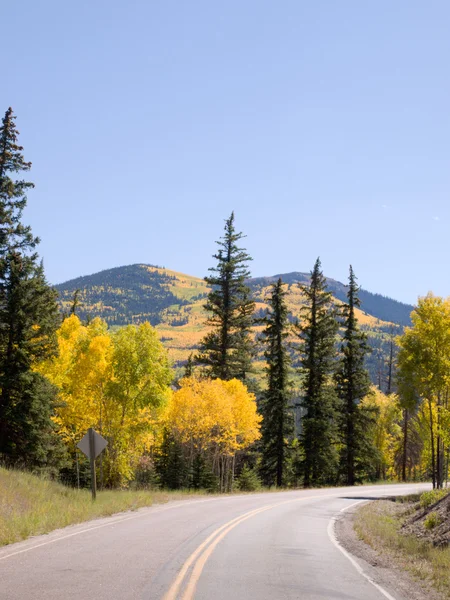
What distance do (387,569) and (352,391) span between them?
1640 inches

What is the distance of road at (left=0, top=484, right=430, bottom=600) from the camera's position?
28.1 ft

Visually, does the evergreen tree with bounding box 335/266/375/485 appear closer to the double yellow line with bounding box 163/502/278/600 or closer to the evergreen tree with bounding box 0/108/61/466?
the evergreen tree with bounding box 0/108/61/466

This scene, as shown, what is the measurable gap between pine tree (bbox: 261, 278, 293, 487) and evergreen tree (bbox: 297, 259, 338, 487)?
1.60 meters

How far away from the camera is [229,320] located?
165 feet

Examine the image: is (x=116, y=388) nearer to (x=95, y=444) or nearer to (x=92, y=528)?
(x=95, y=444)

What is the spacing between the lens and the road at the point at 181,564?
8562 millimetres

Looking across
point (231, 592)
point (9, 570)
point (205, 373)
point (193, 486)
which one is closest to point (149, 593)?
point (231, 592)

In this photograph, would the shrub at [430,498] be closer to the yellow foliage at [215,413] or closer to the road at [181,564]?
the road at [181,564]

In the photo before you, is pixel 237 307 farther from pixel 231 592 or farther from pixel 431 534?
pixel 231 592

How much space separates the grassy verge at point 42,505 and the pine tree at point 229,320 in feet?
77.9

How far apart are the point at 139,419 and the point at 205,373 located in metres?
14.1

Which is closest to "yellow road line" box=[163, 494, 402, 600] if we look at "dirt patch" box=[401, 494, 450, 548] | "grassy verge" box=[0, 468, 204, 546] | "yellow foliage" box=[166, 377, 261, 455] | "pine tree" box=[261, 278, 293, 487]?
"grassy verge" box=[0, 468, 204, 546]

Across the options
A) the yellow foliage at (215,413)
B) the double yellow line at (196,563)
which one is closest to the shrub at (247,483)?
the yellow foliage at (215,413)

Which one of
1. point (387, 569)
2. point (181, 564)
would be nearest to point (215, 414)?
point (387, 569)
